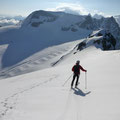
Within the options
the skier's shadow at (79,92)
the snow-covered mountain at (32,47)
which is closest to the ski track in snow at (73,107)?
the skier's shadow at (79,92)

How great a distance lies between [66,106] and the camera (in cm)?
920

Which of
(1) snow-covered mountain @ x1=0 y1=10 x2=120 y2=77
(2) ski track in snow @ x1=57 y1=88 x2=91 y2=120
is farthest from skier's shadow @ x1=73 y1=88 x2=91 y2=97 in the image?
(1) snow-covered mountain @ x1=0 y1=10 x2=120 y2=77

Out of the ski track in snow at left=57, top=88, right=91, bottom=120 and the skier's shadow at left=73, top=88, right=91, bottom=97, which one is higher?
the ski track in snow at left=57, top=88, right=91, bottom=120

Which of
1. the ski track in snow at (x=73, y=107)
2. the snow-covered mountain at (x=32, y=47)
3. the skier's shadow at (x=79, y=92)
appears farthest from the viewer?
the snow-covered mountain at (x=32, y=47)

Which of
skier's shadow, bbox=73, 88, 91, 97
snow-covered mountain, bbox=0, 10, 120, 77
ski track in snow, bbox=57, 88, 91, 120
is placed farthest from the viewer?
snow-covered mountain, bbox=0, 10, 120, 77

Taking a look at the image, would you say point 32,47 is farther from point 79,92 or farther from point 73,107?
point 73,107

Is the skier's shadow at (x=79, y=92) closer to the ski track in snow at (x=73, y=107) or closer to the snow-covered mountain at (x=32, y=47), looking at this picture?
the ski track in snow at (x=73, y=107)

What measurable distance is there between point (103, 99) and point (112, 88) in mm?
2002

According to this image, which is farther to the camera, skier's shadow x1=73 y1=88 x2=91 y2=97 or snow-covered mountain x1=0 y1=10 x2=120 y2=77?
snow-covered mountain x1=0 y1=10 x2=120 y2=77

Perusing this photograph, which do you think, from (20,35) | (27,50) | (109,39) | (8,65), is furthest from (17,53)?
(109,39)

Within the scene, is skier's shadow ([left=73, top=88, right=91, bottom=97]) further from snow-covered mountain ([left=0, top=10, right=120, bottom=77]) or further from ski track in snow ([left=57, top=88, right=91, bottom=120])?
snow-covered mountain ([left=0, top=10, right=120, bottom=77])

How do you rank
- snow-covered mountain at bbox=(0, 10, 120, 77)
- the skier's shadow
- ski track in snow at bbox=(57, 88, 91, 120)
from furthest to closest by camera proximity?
snow-covered mountain at bbox=(0, 10, 120, 77) < the skier's shadow < ski track in snow at bbox=(57, 88, 91, 120)

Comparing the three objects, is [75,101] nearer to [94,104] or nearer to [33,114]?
[94,104]

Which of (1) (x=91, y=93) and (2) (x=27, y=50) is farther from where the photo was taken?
(2) (x=27, y=50)
